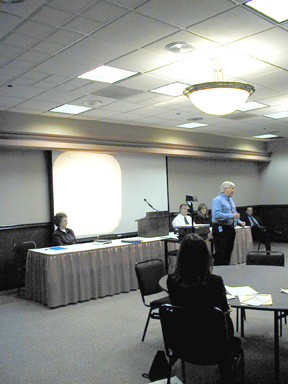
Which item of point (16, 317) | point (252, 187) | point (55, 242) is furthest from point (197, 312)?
point (252, 187)

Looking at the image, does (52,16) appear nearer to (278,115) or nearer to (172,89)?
(172,89)

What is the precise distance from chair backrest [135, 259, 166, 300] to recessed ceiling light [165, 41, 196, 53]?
221 cm

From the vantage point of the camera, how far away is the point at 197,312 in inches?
93.4

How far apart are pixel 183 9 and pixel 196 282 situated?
2153 millimetres

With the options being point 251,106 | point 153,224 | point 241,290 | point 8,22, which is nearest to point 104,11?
point 8,22

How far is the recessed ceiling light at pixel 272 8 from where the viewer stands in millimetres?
3148

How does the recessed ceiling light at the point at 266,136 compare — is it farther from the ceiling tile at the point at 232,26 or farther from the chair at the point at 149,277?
the chair at the point at 149,277

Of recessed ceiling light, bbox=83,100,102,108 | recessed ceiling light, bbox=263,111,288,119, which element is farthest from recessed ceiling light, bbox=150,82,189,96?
recessed ceiling light, bbox=263,111,288,119

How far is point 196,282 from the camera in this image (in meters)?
2.57

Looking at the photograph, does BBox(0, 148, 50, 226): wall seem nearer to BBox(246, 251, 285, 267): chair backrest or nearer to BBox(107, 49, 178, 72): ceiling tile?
BBox(107, 49, 178, 72): ceiling tile

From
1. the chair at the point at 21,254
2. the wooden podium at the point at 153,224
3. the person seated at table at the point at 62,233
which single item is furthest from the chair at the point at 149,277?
the chair at the point at 21,254

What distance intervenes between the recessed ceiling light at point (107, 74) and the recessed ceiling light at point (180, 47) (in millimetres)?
860

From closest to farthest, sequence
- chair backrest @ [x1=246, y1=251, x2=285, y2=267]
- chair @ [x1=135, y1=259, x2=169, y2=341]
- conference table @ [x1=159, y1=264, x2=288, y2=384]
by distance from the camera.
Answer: conference table @ [x1=159, y1=264, x2=288, y2=384] → chair @ [x1=135, y1=259, x2=169, y2=341] → chair backrest @ [x1=246, y1=251, x2=285, y2=267]

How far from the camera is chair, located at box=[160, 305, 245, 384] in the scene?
7.77 ft
